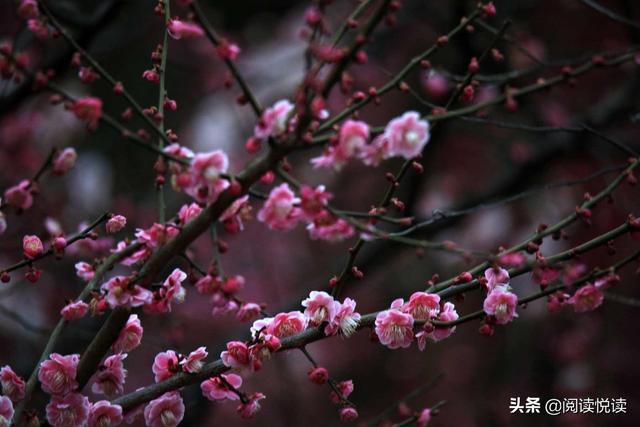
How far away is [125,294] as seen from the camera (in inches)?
61.7

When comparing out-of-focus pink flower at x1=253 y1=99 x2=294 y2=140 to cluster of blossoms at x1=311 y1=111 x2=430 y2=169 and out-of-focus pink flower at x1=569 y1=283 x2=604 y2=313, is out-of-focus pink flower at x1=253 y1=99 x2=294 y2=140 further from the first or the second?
out-of-focus pink flower at x1=569 y1=283 x2=604 y2=313

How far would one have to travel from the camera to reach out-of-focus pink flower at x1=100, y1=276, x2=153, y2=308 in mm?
1562

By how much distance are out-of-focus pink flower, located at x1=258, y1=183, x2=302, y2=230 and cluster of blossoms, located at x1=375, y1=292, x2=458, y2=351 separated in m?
0.34

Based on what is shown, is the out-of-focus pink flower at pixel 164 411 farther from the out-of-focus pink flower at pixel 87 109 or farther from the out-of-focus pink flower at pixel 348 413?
the out-of-focus pink flower at pixel 87 109

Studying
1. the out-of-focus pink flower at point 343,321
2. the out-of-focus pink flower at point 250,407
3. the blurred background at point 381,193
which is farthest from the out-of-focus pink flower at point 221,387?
the blurred background at point 381,193

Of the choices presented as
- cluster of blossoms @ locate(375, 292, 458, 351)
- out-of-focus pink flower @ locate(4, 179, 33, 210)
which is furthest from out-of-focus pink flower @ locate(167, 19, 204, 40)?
cluster of blossoms @ locate(375, 292, 458, 351)

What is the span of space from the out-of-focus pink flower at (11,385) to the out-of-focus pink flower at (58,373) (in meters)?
0.06

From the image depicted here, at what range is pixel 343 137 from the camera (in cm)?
140

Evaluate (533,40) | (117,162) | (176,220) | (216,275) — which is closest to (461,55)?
(533,40)

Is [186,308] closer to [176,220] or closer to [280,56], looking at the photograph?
[280,56]

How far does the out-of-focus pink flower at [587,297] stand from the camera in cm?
174

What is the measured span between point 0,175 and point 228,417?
2224 millimetres

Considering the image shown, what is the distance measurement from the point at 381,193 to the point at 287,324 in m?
4.07

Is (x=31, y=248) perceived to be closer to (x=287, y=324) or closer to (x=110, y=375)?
(x=110, y=375)
